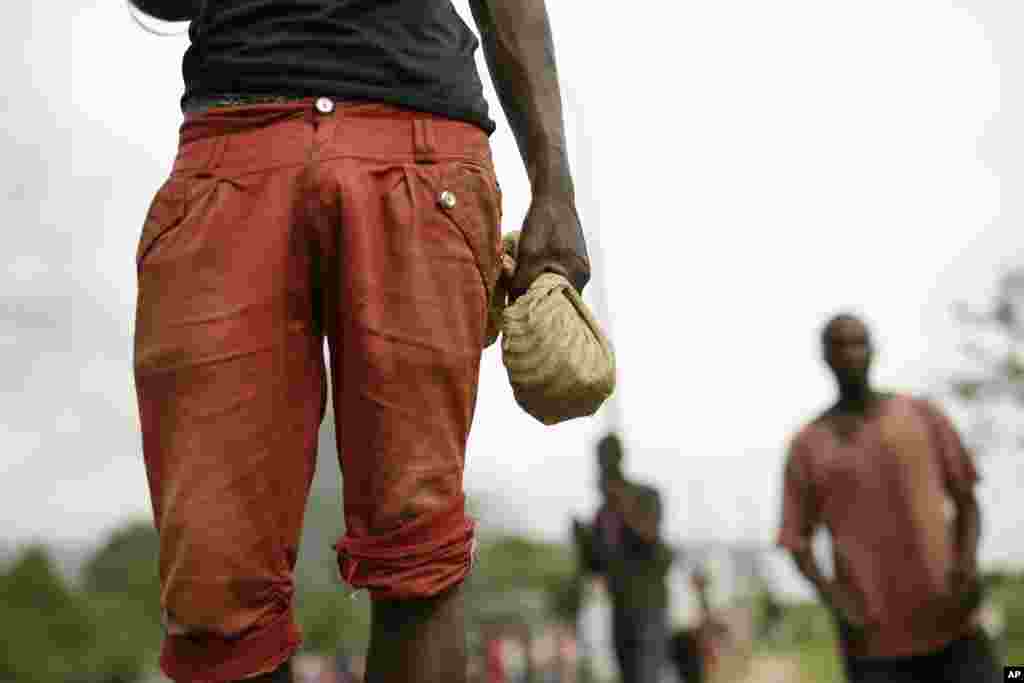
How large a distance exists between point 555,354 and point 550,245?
0.17 meters

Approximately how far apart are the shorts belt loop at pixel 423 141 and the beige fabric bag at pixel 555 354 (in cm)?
19

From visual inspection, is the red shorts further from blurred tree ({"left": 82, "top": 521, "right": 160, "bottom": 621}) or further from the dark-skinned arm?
blurred tree ({"left": 82, "top": 521, "right": 160, "bottom": 621})

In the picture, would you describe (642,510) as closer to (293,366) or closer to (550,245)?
(550,245)

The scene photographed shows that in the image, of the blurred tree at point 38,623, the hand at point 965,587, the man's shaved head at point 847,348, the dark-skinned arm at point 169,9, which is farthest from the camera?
the blurred tree at point 38,623

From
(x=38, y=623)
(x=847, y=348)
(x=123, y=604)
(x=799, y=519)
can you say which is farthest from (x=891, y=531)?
(x=123, y=604)

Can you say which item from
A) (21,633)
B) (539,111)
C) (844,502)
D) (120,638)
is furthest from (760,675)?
(120,638)

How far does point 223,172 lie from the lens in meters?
1.97

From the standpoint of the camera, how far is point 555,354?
1.93 m

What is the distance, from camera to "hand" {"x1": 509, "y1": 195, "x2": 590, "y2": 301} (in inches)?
80.5

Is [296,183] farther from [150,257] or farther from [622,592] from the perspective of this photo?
[622,592]

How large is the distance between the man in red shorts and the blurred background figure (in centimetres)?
522

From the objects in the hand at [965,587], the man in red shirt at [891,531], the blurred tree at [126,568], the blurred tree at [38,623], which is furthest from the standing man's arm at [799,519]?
the blurred tree at [126,568]

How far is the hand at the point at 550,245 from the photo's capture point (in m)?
2.04

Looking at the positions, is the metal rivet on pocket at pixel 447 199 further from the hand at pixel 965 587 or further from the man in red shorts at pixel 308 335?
the hand at pixel 965 587
